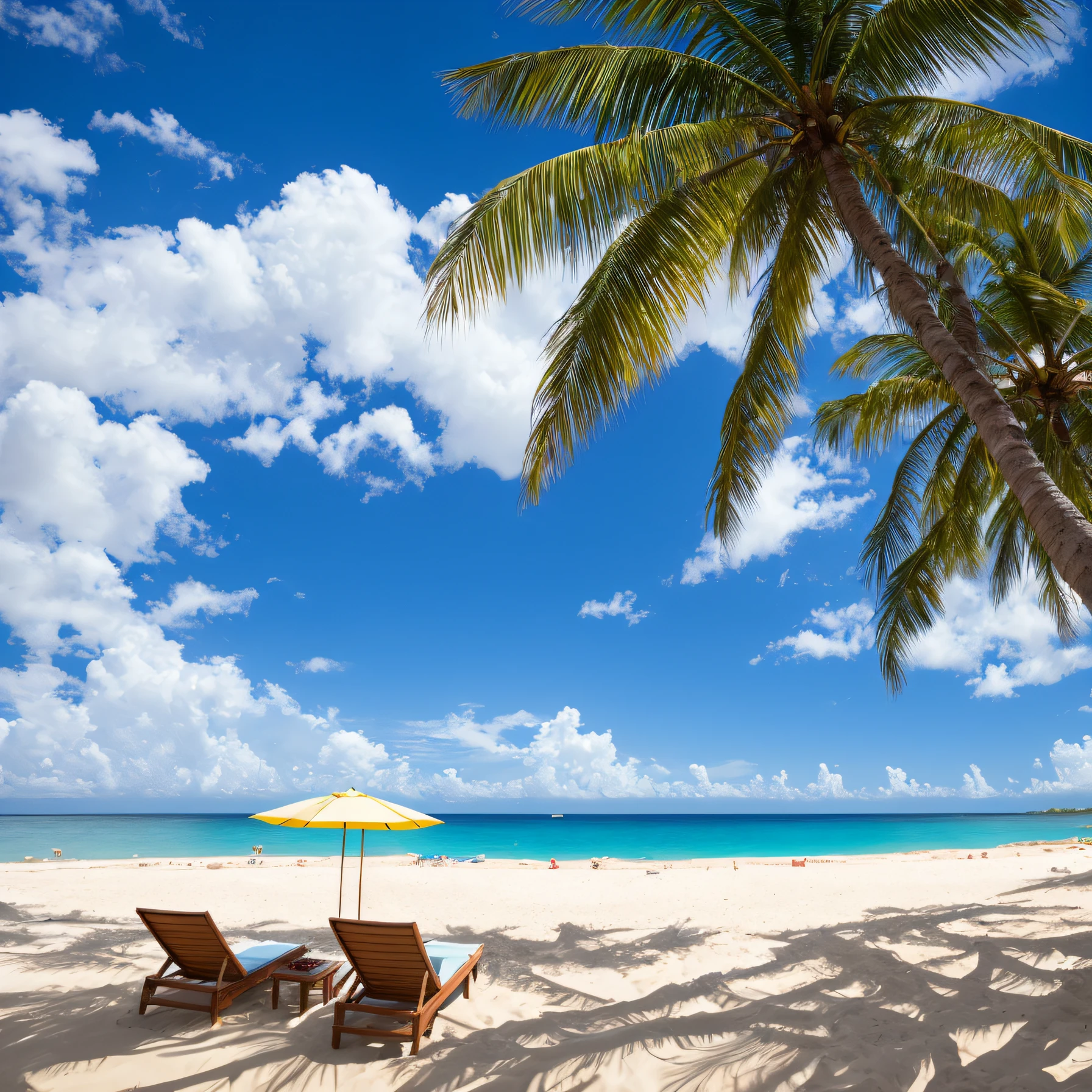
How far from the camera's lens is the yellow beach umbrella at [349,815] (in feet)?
18.8

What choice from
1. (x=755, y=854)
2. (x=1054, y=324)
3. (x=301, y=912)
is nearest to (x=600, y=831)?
(x=755, y=854)

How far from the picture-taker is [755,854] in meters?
35.2

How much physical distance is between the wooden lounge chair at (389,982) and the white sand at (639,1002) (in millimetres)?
135

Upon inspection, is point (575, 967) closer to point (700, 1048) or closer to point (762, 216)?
point (700, 1048)

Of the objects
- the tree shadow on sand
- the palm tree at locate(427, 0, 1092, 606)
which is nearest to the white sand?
the tree shadow on sand

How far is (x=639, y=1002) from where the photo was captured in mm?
5152

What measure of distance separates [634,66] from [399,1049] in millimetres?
7584

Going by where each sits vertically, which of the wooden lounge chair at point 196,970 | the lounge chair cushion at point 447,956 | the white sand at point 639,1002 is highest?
the wooden lounge chair at point 196,970

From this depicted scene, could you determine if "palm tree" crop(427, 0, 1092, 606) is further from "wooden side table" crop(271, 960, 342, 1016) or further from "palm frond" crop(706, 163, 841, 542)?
"wooden side table" crop(271, 960, 342, 1016)

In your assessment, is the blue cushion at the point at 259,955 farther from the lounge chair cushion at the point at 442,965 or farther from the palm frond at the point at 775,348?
the palm frond at the point at 775,348

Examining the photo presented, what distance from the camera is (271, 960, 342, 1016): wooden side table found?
4.75 metres

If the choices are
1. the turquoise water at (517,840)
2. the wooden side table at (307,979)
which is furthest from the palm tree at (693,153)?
the turquoise water at (517,840)

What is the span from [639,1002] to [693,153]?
7.06 m

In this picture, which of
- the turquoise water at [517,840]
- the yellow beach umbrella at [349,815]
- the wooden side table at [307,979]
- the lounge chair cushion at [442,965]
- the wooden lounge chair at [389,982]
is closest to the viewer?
the wooden lounge chair at [389,982]
